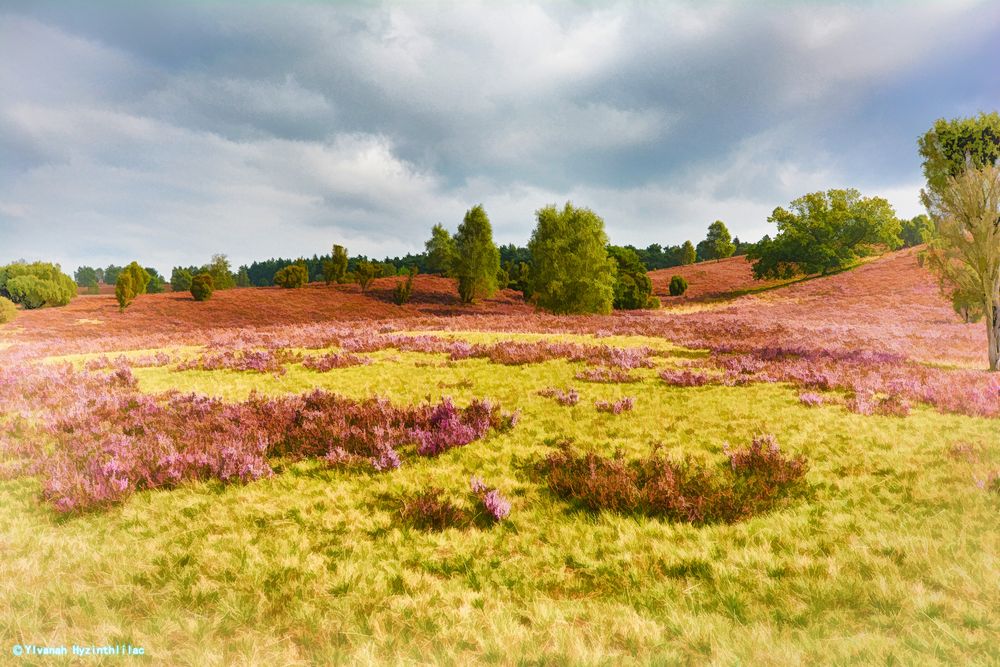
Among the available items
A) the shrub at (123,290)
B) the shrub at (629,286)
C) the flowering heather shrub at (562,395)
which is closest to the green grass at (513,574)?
the flowering heather shrub at (562,395)

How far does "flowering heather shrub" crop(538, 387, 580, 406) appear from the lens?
7121 mm

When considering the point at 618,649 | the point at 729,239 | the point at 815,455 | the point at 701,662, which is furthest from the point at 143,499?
the point at 729,239

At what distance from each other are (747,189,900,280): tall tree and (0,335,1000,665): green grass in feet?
235

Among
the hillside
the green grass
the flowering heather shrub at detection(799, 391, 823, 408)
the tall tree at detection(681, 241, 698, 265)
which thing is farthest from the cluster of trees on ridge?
the tall tree at detection(681, 241, 698, 265)

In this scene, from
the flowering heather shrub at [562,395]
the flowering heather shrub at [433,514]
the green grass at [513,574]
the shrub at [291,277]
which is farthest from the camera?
the shrub at [291,277]

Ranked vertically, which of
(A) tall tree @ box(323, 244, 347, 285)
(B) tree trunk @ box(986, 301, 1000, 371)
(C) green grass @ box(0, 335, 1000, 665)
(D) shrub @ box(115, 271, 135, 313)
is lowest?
(C) green grass @ box(0, 335, 1000, 665)

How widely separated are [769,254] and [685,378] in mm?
69322

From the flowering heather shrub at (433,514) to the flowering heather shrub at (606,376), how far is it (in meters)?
5.38

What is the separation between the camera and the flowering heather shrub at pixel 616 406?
6.65 meters

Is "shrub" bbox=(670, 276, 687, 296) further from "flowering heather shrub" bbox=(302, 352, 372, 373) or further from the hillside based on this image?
"flowering heather shrub" bbox=(302, 352, 372, 373)

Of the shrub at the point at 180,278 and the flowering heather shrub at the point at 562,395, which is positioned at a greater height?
the shrub at the point at 180,278

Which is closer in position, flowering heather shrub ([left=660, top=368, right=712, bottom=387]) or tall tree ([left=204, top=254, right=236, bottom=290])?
flowering heather shrub ([left=660, top=368, right=712, bottom=387])

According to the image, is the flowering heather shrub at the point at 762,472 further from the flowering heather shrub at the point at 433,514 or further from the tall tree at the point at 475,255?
the tall tree at the point at 475,255

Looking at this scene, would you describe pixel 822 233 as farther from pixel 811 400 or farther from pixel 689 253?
pixel 811 400
